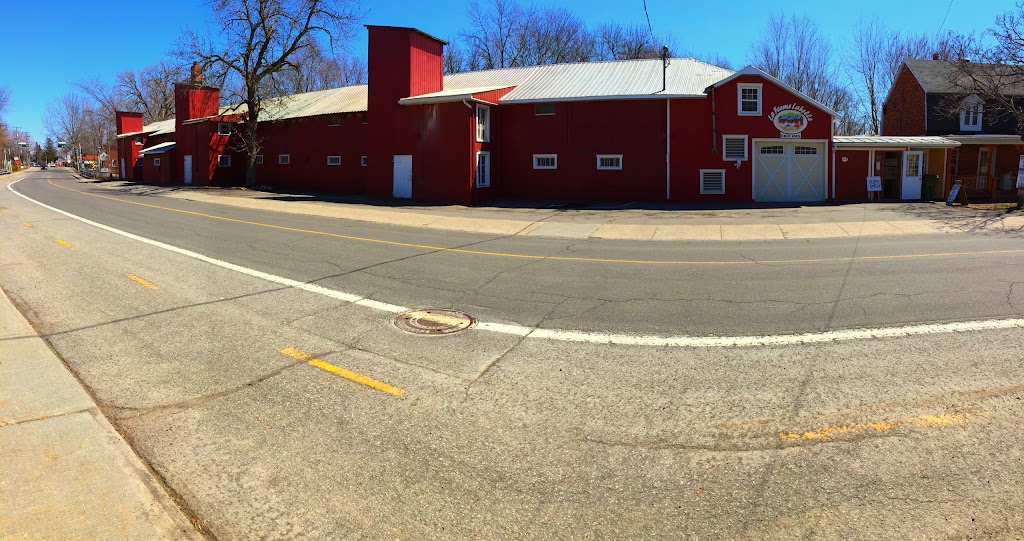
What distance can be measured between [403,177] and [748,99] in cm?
1606

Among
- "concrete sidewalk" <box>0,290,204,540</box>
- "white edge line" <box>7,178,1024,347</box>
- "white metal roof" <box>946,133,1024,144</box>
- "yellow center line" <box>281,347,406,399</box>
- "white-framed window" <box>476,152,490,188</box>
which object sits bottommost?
"concrete sidewalk" <box>0,290,204,540</box>

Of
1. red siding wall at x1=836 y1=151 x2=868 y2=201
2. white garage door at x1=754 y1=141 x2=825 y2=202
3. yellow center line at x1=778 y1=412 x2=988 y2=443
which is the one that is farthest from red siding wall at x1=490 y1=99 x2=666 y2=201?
yellow center line at x1=778 y1=412 x2=988 y2=443

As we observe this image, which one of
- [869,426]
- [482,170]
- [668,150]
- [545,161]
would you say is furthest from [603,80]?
[869,426]

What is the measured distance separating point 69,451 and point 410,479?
2357mm

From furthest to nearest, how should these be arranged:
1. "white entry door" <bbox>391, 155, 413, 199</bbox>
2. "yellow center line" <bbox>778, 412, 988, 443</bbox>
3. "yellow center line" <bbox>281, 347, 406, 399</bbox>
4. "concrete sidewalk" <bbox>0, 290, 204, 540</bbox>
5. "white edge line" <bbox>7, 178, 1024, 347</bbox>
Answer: "white entry door" <bbox>391, 155, 413, 199</bbox> → "white edge line" <bbox>7, 178, 1024, 347</bbox> → "yellow center line" <bbox>281, 347, 406, 399</bbox> → "yellow center line" <bbox>778, 412, 988, 443</bbox> → "concrete sidewalk" <bbox>0, 290, 204, 540</bbox>

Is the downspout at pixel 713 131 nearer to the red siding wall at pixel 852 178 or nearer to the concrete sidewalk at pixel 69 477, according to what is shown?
the red siding wall at pixel 852 178

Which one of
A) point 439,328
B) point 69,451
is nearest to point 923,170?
point 439,328

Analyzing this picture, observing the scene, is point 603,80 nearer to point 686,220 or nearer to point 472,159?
point 472,159

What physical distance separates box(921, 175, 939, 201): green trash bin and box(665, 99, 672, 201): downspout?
37.1 ft

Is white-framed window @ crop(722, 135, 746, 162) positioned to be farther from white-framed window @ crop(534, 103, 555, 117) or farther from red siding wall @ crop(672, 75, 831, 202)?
white-framed window @ crop(534, 103, 555, 117)

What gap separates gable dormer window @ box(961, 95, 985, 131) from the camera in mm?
32969

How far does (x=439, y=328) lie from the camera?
7223mm

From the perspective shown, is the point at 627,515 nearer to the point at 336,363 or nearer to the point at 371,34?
the point at 336,363

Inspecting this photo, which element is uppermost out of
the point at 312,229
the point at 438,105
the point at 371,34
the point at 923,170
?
the point at 371,34
